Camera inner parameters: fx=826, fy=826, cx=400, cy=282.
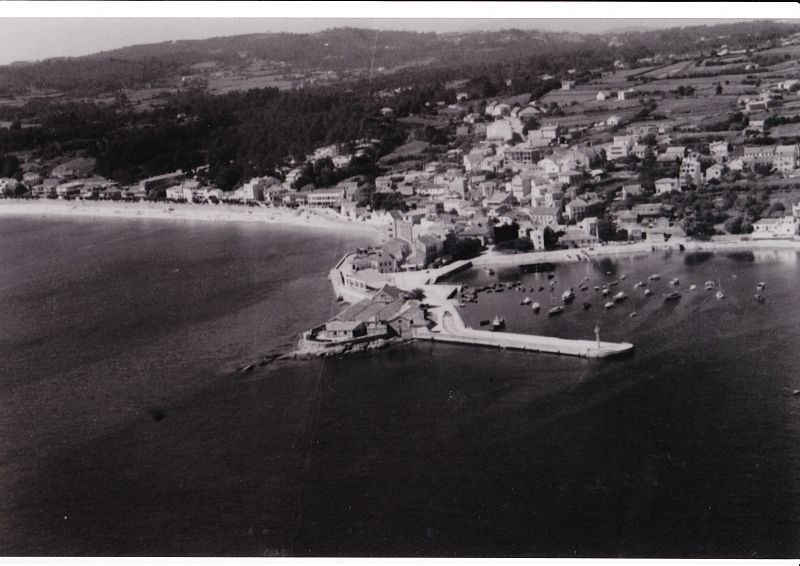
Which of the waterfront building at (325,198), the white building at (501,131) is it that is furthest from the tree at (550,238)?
the white building at (501,131)

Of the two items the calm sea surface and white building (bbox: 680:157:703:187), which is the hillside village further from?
the calm sea surface

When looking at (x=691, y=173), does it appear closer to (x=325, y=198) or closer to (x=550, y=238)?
(x=550, y=238)

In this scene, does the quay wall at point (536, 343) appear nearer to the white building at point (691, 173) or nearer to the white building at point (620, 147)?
the white building at point (691, 173)
